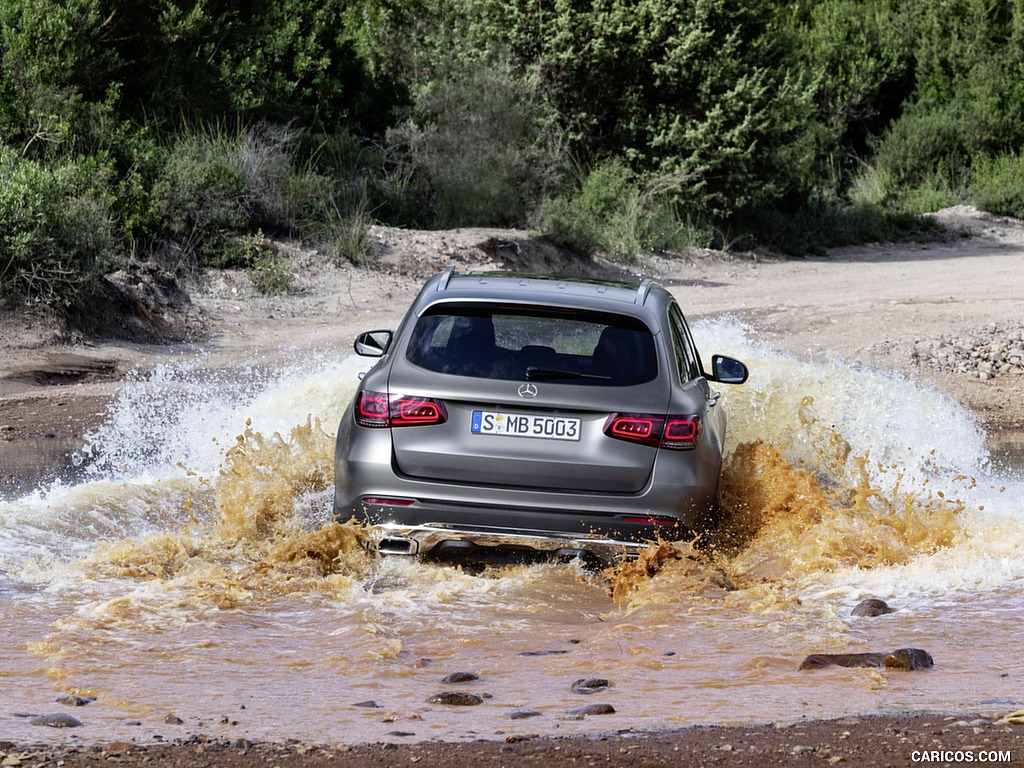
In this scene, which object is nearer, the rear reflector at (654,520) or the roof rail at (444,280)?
the rear reflector at (654,520)

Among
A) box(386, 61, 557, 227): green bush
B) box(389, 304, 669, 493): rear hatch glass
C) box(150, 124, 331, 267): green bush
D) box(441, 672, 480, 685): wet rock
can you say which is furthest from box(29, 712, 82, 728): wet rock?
box(386, 61, 557, 227): green bush

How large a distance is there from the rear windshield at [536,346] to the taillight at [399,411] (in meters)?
0.19

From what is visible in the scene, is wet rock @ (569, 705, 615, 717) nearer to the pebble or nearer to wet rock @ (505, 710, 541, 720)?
wet rock @ (505, 710, 541, 720)

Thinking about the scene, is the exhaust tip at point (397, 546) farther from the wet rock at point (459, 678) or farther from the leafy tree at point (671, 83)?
the leafy tree at point (671, 83)

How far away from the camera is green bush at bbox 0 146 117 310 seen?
49.2 feet

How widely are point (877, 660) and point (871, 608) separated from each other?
95cm

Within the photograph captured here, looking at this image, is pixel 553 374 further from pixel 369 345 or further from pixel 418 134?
pixel 418 134

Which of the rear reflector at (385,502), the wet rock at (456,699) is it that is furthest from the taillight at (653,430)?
the wet rock at (456,699)

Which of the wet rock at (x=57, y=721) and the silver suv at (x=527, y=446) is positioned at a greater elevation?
the silver suv at (x=527, y=446)

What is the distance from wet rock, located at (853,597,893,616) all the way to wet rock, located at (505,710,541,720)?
2163mm

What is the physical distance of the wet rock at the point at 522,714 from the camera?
180 inches

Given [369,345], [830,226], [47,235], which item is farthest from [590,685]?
[830,226]

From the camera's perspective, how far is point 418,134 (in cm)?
2534

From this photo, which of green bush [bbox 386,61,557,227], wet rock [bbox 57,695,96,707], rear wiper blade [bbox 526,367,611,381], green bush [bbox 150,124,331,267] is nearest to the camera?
wet rock [bbox 57,695,96,707]
